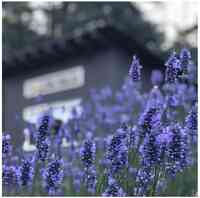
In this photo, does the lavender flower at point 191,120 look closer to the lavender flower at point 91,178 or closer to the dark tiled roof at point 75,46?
the lavender flower at point 91,178

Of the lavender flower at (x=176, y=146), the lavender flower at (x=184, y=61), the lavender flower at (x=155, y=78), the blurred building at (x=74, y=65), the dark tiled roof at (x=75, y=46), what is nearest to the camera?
the lavender flower at (x=176, y=146)

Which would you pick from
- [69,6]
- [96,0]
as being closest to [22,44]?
[69,6]

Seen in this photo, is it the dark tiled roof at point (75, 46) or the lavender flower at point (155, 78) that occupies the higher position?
the dark tiled roof at point (75, 46)

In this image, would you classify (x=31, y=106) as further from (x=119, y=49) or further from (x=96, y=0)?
(x=96, y=0)

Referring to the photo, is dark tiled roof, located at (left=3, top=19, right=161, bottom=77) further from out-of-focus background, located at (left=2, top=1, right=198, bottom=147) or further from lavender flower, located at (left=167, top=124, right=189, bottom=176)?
lavender flower, located at (left=167, top=124, right=189, bottom=176)

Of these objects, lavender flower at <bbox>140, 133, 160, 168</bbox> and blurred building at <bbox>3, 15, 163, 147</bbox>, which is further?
blurred building at <bbox>3, 15, 163, 147</bbox>

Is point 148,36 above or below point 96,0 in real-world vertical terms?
below

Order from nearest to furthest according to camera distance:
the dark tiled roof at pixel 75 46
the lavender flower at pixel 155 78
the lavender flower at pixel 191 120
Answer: the lavender flower at pixel 191 120
the lavender flower at pixel 155 78
the dark tiled roof at pixel 75 46

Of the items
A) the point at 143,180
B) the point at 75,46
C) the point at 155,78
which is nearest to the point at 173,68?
the point at 143,180

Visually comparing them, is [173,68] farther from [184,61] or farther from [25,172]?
[25,172]

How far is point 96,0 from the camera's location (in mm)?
17500

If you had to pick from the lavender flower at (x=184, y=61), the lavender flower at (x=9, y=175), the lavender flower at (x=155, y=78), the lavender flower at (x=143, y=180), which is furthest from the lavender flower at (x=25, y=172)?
the lavender flower at (x=155, y=78)

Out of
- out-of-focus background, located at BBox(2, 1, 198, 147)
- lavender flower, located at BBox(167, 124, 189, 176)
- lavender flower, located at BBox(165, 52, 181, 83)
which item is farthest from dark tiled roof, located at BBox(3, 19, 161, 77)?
lavender flower, located at BBox(167, 124, 189, 176)

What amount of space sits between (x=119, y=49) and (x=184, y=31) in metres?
7.87
